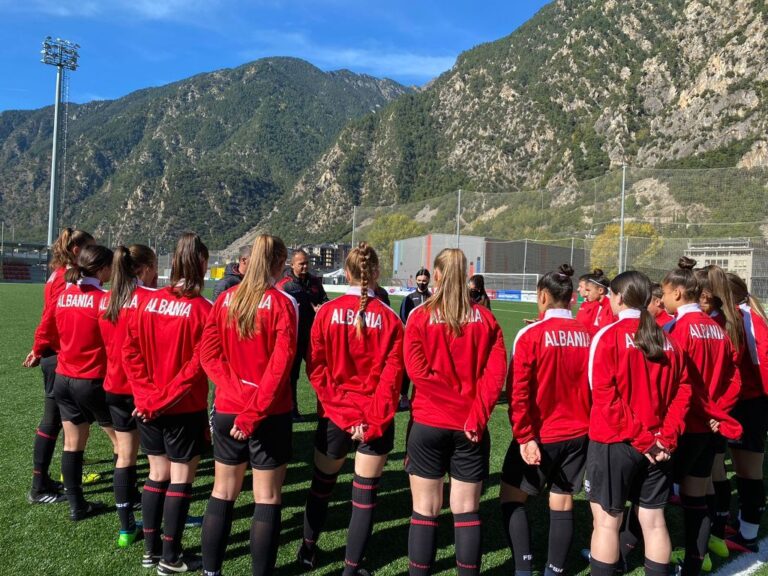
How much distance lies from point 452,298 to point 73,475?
3096mm

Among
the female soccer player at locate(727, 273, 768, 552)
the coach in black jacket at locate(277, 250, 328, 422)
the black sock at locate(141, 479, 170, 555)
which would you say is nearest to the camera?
the black sock at locate(141, 479, 170, 555)

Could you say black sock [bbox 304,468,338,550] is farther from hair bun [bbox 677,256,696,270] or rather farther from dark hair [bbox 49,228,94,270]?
hair bun [bbox 677,256,696,270]

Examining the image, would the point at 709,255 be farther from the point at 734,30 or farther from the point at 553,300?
the point at 734,30

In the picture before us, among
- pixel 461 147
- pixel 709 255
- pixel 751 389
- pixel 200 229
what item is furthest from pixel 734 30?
pixel 200 229

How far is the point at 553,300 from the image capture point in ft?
10.5

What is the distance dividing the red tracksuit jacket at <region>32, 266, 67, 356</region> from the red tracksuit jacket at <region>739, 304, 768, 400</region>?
16.8ft

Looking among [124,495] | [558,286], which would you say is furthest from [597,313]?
[124,495]

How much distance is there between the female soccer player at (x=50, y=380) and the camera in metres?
4.36

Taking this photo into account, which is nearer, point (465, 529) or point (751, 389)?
point (465, 529)

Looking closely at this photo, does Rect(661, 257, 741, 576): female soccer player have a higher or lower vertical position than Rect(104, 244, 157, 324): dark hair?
lower

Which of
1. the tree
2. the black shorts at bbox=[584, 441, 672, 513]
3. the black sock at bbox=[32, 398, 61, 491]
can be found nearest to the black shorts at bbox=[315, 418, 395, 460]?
the black shorts at bbox=[584, 441, 672, 513]

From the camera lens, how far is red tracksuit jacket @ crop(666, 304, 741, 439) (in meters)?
3.34

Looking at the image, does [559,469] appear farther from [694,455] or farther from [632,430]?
[694,455]

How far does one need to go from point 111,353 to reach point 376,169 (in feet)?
481
